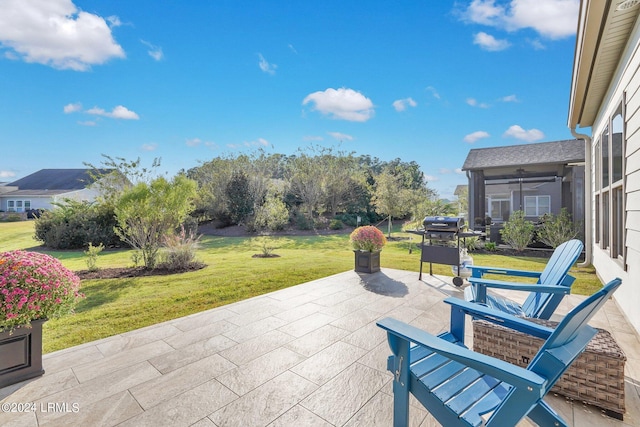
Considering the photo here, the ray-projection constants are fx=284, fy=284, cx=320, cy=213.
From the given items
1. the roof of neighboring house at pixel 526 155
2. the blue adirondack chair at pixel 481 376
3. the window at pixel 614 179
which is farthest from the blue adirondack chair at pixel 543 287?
the roof of neighboring house at pixel 526 155

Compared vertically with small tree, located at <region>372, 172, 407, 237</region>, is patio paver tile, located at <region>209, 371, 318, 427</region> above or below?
below

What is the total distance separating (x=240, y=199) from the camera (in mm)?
17078

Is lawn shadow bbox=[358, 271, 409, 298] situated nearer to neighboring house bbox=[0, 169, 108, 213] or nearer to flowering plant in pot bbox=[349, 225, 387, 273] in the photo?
flowering plant in pot bbox=[349, 225, 387, 273]

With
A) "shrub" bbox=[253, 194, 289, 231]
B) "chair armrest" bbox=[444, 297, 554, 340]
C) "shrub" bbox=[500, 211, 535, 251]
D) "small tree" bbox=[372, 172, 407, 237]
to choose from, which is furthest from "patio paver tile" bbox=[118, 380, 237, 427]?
"shrub" bbox=[253, 194, 289, 231]

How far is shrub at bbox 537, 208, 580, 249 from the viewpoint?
7.86m

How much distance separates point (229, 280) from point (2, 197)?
34409 millimetres

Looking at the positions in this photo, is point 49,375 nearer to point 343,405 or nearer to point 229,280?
point 343,405

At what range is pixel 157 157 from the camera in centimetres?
866

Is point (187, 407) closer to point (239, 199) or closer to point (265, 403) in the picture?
point (265, 403)

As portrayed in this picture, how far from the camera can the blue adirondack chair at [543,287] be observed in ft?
7.38

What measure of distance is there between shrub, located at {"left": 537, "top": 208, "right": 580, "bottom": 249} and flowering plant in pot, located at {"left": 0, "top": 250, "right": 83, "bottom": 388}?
10242mm

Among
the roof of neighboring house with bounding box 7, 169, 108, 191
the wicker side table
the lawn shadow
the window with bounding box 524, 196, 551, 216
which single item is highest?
the roof of neighboring house with bounding box 7, 169, 108, 191

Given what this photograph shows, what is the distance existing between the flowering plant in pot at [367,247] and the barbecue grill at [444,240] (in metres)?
0.88

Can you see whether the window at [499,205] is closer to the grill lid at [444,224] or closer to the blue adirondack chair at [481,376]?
the grill lid at [444,224]
